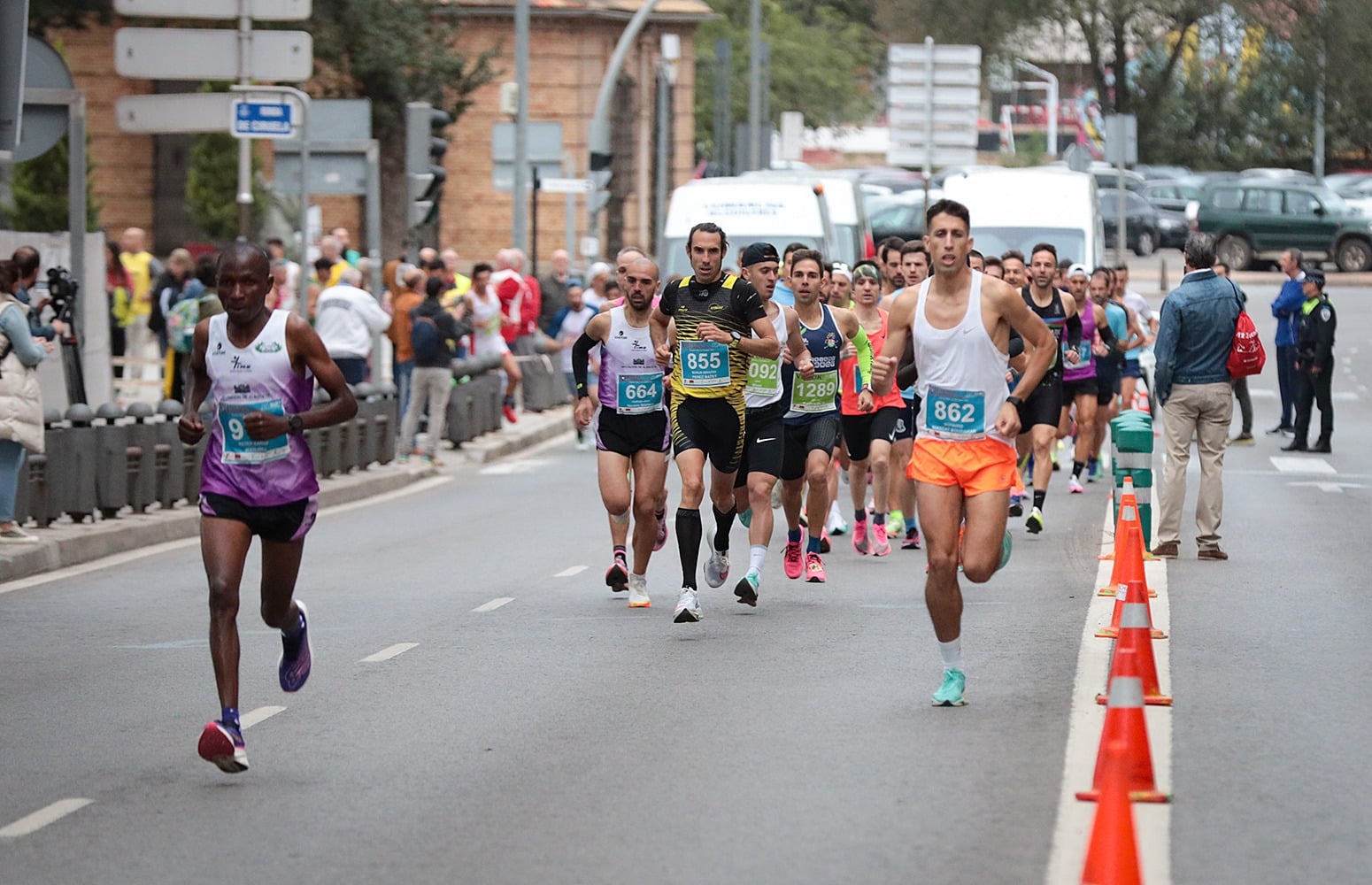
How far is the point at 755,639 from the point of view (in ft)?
36.7

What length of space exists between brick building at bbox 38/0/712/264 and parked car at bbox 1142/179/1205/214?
11.5m

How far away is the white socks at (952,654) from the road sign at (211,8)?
36.3 feet

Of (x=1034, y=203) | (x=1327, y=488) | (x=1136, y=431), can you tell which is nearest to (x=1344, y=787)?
(x=1136, y=431)

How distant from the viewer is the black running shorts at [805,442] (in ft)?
44.2

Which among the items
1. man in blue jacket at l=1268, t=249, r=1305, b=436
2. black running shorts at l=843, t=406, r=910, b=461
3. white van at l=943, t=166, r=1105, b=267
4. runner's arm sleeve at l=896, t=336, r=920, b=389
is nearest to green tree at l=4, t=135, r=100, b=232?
white van at l=943, t=166, r=1105, b=267

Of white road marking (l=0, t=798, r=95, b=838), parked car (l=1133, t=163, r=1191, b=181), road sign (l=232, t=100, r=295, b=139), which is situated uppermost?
parked car (l=1133, t=163, r=1191, b=181)

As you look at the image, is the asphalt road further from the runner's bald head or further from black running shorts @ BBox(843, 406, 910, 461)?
the runner's bald head

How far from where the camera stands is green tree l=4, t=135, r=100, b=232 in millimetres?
40000

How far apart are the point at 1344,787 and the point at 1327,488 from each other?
13.7 metres

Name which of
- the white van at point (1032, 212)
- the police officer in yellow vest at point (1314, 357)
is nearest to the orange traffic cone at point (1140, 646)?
the police officer in yellow vest at point (1314, 357)

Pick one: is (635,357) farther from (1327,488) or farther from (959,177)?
(959,177)

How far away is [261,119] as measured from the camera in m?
19.0

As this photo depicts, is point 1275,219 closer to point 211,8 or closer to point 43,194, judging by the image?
Result: point 43,194

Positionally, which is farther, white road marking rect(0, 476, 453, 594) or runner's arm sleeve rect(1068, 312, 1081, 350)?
runner's arm sleeve rect(1068, 312, 1081, 350)
